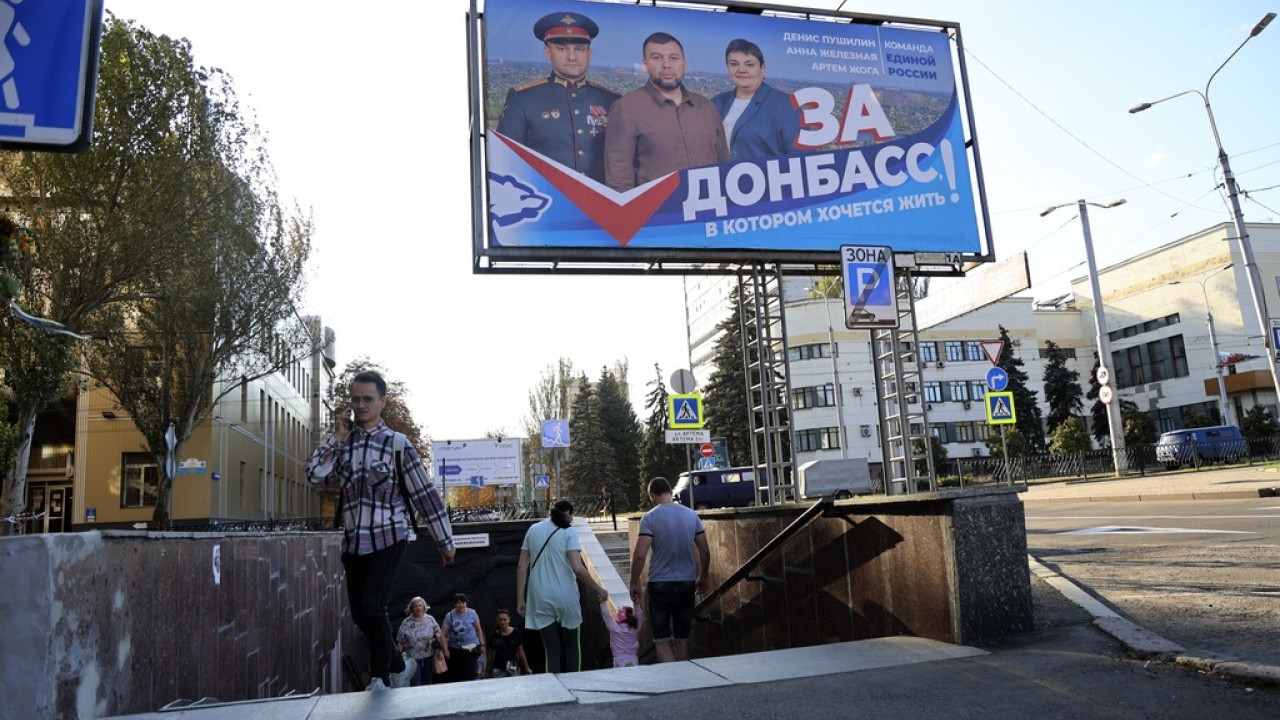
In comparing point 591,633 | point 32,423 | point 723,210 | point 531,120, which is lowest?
point 591,633

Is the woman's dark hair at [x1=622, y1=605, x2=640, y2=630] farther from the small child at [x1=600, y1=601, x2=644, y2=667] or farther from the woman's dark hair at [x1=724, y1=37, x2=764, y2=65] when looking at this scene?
the woman's dark hair at [x1=724, y1=37, x2=764, y2=65]

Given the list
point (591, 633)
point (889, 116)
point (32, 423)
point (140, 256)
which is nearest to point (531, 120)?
point (889, 116)

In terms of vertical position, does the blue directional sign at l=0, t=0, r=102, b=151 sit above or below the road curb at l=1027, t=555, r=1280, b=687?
above

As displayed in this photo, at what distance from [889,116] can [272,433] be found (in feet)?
131

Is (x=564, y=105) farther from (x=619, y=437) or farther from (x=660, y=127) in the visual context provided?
(x=619, y=437)

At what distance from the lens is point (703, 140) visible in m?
13.6

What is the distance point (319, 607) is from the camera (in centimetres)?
1000

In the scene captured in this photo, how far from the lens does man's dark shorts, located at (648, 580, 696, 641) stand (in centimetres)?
743

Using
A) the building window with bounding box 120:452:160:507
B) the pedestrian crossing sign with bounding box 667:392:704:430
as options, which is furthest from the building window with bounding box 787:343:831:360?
the pedestrian crossing sign with bounding box 667:392:704:430

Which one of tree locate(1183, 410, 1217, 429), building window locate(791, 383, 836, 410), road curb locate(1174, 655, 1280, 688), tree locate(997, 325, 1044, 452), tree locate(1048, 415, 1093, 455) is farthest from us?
building window locate(791, 383, 836, 410)

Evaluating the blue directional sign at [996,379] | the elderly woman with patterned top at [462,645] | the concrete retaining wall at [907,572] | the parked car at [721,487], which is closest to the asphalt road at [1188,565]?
the concrete retaining wall at [907,572]

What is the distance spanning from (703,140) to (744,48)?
183 centimetres

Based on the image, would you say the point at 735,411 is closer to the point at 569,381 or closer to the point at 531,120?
the point at 569,381

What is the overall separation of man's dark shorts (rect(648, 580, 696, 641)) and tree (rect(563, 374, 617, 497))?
5764cm
